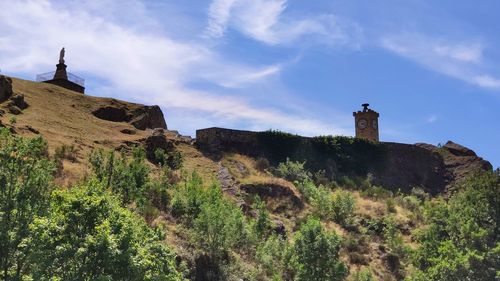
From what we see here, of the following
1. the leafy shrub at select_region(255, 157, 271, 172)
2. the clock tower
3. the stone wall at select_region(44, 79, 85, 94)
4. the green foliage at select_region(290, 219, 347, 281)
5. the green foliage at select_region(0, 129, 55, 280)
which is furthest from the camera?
the clock tower

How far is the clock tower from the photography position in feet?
163

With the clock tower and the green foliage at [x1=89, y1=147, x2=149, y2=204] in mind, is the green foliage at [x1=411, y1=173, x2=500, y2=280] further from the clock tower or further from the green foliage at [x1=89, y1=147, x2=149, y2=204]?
the clock tower

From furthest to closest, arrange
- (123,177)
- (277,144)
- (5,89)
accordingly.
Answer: (277,144) → (5,89) → (123,177)

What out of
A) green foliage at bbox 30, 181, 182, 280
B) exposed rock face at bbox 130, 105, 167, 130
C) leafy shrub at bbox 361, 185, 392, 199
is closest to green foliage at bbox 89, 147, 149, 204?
green foliage at bbox 30, 181, 182, 280

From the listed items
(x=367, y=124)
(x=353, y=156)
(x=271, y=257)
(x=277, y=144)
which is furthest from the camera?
(x=367, y=124)

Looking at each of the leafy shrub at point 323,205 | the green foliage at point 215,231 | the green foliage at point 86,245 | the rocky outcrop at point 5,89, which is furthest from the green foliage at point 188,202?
the rocky outcrop at point 5,89

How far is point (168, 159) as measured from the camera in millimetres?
33938

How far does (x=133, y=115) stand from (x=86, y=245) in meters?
28.3

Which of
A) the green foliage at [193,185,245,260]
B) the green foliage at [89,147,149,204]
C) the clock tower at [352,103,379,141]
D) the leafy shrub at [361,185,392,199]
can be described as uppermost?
the clock tower at [352,103,379,141]

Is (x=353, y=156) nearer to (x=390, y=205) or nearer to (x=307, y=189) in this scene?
(x=390, y=205)

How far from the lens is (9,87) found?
32.5 metres

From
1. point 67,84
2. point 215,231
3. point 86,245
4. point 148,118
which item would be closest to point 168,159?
point 148,118

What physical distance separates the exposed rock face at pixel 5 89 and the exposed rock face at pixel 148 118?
8.45 metres

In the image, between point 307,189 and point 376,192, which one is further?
point 376,192
